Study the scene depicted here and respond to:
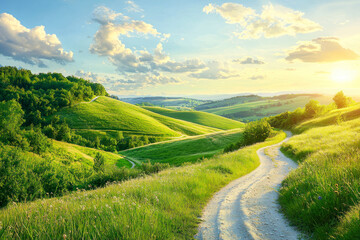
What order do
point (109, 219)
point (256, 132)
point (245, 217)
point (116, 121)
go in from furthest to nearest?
point (116, 121) < point (256, 132) < point (245, 217) < point (109, 219)

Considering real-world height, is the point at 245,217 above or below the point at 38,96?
below

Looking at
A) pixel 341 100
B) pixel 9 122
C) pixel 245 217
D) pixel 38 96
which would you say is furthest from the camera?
pixel 38 96

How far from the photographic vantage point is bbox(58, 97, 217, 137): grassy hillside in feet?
378

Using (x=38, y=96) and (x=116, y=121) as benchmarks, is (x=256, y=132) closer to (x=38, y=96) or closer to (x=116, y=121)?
(x=116, y=121)

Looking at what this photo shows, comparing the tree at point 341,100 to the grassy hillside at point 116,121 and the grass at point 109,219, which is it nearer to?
the grassy hillside at point 116,121

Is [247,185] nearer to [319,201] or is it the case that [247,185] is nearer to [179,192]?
[179,192]

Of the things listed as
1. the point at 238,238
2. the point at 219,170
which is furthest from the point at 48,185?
the point at 238,238

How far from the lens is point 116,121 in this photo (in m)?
121

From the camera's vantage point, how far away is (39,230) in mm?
4535

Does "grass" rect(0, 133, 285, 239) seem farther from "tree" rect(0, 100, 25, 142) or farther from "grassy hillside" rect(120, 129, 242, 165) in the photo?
"grassy hillside" rect(120, 129, 242, 165)

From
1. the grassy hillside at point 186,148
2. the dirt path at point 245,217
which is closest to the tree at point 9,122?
the grassy hillside at point 186,148

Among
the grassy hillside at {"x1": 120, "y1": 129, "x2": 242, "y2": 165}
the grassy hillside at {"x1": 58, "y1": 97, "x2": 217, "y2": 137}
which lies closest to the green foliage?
the grassy hillside at {"x1": 58, "y1": 97, "x2": 217, "y2": 137}

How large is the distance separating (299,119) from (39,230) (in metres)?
104

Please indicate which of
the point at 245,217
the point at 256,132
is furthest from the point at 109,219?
the point at 256,132
